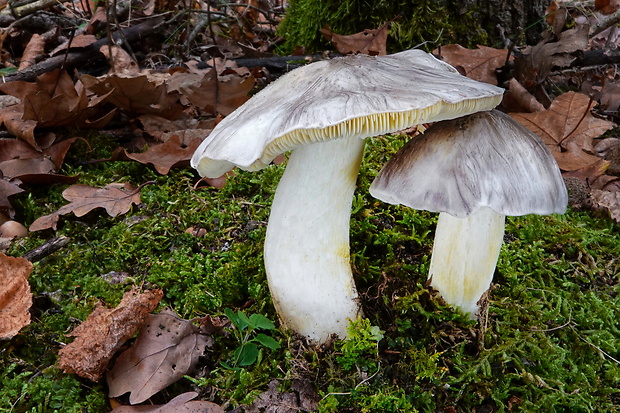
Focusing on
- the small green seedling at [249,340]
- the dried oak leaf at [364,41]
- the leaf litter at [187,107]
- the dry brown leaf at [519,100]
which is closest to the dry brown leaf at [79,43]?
the leaf litter at [187,107]

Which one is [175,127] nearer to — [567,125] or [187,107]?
[187,107]

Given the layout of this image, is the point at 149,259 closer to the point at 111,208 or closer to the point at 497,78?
the point at 111,208

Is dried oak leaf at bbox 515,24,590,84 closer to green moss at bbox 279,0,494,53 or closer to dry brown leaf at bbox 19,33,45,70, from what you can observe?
green moss at bbox 279,0,494,53

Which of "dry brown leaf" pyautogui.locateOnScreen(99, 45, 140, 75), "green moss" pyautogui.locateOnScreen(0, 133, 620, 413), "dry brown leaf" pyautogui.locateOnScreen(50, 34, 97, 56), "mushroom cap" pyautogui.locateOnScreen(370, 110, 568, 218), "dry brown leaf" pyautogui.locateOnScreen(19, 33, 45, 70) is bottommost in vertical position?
"green moss" pyautogui.locateOnScreen(0, 133, 620, 413)

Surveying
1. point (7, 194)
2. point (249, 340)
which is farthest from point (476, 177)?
point (7, 194)

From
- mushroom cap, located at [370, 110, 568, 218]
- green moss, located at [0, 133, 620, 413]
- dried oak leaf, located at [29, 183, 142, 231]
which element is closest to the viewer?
mushroom cap, located at [370, 110, 568, 218]

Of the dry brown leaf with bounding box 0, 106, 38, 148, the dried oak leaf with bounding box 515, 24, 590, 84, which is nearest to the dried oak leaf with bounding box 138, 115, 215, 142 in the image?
the dry brown leaf with bounding box 0, 106, 38, 148
